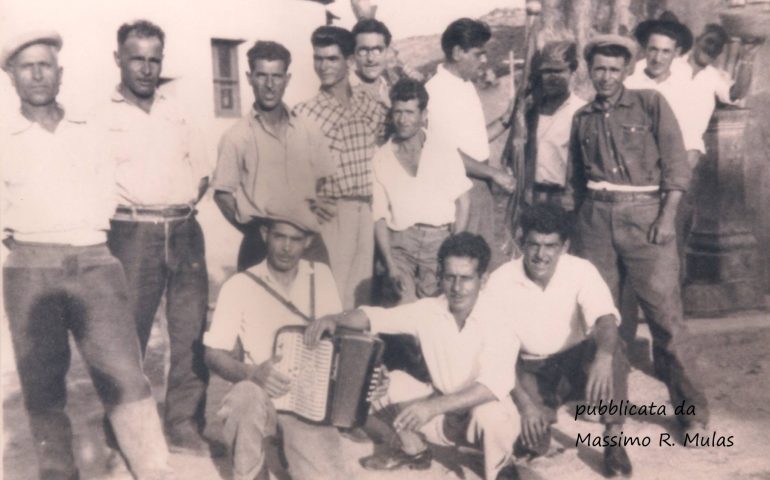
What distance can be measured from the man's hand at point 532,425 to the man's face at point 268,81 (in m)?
1.56

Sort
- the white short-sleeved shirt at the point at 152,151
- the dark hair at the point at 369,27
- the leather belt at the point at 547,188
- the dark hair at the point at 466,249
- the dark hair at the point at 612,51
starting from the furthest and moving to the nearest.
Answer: the leather belt at the point at 547,188, the dark hair at the point at 369,27, the dark hair at the point at 612,51, the white short-sleeved shirt at the point at 152,151, the dark hair at the point at 466,249

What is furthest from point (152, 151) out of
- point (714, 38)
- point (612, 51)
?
point (714, 38)

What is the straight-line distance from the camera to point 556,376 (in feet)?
11.8

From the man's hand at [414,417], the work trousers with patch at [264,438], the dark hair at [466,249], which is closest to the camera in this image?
the work trousers with patch at [264,438]

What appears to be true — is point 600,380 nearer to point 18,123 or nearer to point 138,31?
point 138,31

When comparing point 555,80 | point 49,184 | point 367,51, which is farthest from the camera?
point 555,80

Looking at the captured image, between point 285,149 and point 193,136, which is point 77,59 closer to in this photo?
point 193,136

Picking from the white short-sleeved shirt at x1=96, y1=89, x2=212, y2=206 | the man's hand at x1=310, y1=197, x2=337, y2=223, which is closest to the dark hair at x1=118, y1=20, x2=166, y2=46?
the white short-sleeved shirt at x1=96, y1=89, x2=212, y2=206

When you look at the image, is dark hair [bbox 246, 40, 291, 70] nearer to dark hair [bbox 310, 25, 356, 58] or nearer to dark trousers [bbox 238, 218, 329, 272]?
dark hair [bbox 310, 25, 356, 58]

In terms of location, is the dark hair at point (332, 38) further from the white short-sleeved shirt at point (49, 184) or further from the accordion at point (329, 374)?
the accordion at point (329, 374)

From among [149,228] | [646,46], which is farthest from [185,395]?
[646,46]

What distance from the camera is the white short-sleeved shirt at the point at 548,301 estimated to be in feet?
11.6

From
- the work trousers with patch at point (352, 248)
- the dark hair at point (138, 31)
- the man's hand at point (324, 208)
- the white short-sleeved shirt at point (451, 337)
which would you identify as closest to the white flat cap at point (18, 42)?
the dark hair at point (138, 31)

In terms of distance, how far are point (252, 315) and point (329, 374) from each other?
0.37 m
